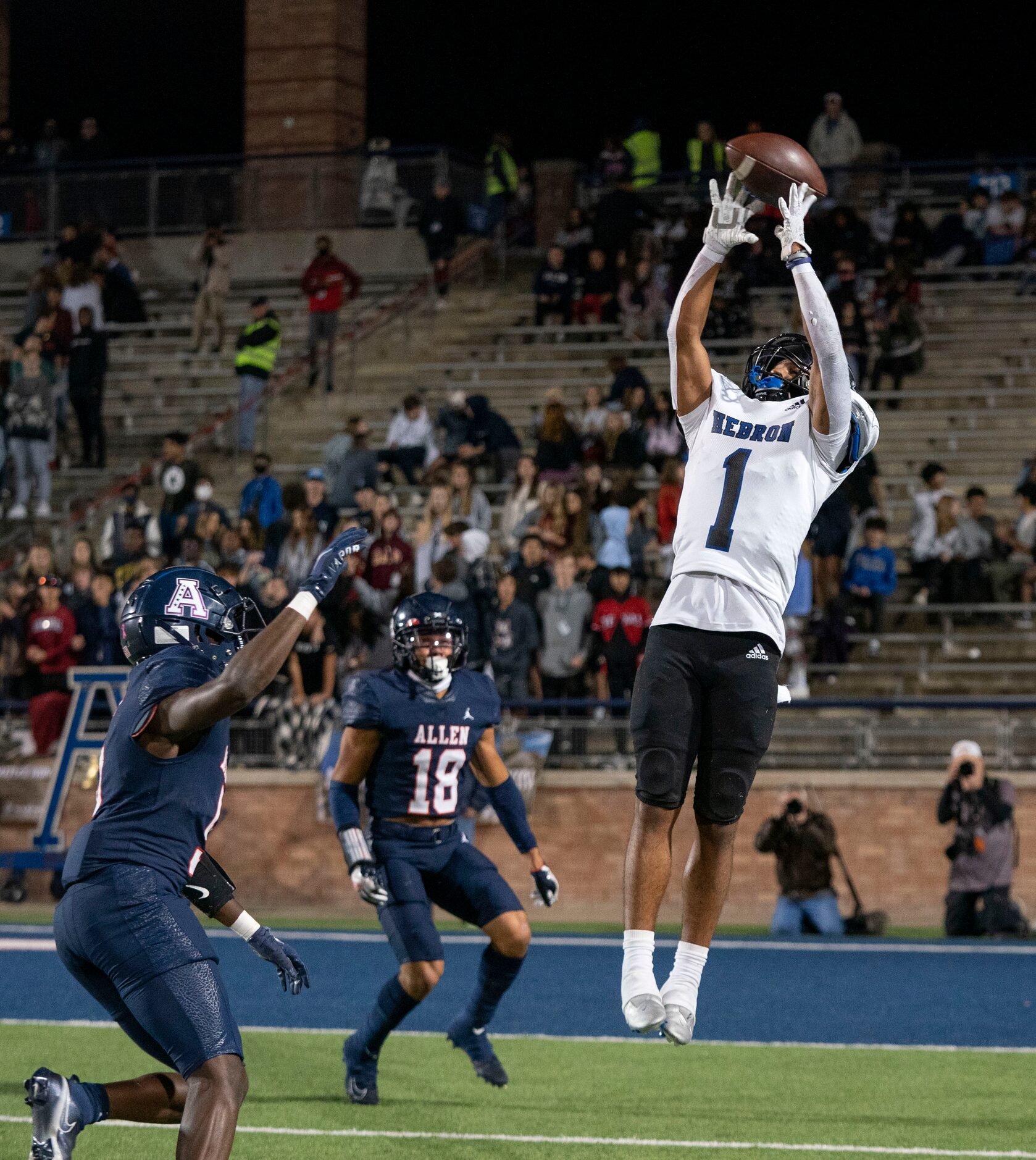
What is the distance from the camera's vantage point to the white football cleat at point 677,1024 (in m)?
6.17

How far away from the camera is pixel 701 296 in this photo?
21.6ft

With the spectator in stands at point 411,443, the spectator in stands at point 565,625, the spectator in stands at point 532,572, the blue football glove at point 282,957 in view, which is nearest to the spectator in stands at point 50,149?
the spectator in stands at point 411,443

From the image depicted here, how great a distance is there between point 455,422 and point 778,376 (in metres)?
13.6

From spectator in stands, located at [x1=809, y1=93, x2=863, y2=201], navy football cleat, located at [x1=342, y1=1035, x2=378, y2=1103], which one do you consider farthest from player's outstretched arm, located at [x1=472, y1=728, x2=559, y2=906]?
spectator in stands, located at [x1=809, y1=93, x2=863, y2=201]

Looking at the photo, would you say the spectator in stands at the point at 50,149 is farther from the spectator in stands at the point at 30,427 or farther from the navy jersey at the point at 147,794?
the navy jersey at the point at 147,794

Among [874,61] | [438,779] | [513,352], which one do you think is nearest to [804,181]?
[438,779]

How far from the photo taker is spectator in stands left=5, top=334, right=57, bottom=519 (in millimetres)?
21188

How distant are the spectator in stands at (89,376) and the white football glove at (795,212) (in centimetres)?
1720

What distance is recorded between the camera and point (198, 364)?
25.1 metres

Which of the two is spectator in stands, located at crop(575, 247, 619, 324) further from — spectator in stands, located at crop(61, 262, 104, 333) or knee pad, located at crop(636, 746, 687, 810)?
knee pad, located at crop(636, 746, 687, 810)

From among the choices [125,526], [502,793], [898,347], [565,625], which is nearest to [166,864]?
[502,793]

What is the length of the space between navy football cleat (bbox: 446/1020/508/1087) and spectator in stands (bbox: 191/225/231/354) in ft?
54.7

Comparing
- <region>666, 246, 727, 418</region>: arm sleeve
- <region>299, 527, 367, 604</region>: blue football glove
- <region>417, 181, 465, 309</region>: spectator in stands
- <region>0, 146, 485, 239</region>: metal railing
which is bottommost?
<region>299, 527, 367, 604</region>: blue football glove

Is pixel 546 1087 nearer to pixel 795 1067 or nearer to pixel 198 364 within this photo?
pixel 795 1067
